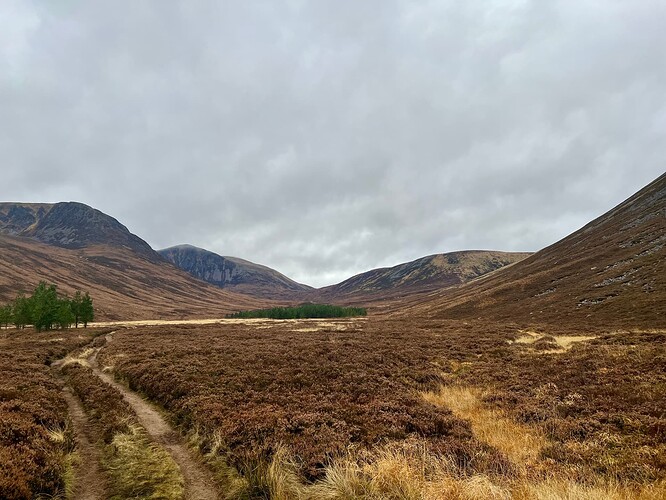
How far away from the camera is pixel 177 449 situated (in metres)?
12.2

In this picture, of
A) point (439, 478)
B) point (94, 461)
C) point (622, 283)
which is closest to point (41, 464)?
point (94, 461)

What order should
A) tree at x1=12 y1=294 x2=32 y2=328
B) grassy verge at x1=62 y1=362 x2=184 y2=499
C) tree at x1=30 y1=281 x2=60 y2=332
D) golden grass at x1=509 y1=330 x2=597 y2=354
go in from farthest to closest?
tree at x1=12 y1=294 x2=32 y2=328, tree at x1=30 y1=281 x2=60 y2=332, golden grass at x1=509 y1=330 x2=597 y2=354, grassy verge at x1=62 y1=362 x2=184 y2=499

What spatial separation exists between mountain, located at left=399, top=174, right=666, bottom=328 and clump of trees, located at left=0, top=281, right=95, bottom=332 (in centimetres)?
8422

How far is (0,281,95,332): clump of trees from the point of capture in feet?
225

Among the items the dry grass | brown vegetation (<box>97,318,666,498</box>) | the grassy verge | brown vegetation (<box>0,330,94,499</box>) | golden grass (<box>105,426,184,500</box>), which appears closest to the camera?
brown vegetation (<box>97,318,666,498</box>)

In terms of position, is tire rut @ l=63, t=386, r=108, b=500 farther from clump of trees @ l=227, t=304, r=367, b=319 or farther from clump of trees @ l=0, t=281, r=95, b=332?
clump of trees @ l=227, t=304, r=367, b=319

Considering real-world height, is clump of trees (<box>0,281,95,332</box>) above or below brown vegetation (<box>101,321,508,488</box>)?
above

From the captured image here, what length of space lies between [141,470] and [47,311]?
76625 mm

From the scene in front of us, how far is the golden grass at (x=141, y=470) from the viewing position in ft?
30.0

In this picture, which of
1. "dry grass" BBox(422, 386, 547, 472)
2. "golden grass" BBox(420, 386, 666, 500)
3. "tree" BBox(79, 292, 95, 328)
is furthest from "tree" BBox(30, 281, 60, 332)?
"golden grass" BBox(420, 386, 666, 500)

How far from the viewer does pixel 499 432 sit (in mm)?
12281

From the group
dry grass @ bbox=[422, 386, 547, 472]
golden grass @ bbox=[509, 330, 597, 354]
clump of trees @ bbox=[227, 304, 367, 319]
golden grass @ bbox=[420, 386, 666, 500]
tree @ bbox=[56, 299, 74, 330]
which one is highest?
tree @ bbox=[56, 299, 74, 330]

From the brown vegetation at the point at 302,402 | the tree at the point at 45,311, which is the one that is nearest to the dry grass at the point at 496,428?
the brown vegetation at the point at 302,402

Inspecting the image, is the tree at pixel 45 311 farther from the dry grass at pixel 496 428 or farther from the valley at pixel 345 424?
the dry grass at pixel 496 428
